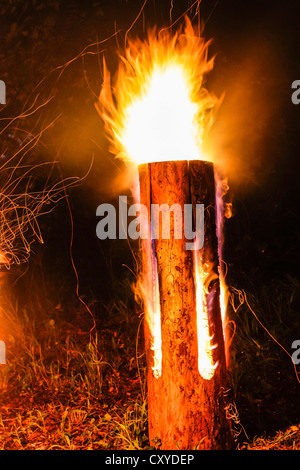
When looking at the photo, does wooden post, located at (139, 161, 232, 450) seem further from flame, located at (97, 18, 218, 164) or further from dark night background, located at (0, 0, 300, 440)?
dark night background, located at (0, 0, 300, 440)

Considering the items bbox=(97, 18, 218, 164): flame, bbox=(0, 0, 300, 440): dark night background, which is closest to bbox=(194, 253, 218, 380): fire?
bbox=(97, 18, 218, 164): flame

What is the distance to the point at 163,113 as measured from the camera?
2957 millimetres

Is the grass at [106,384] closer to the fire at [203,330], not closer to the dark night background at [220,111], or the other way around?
the dark night background at [220,111]

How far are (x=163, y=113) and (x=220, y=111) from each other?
2687mm

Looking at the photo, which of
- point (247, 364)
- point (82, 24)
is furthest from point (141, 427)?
point (82, 24)

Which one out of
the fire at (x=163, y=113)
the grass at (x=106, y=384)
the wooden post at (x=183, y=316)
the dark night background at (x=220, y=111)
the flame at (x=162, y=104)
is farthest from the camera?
the dark night background at (x=220, y=111)

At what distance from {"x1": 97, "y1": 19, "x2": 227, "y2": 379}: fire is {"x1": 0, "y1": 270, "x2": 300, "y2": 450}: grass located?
85 cm

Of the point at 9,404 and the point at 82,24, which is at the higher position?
the point at 82,24

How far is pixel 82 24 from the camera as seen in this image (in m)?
5.24

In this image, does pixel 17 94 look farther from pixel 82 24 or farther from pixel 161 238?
pixel 161 238

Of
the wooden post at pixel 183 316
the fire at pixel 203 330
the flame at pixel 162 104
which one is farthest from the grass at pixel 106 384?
the flame at pixel 162 104

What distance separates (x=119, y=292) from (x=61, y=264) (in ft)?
3.91

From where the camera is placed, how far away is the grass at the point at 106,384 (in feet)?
10.6

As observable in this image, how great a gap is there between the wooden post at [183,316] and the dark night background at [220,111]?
203cm
